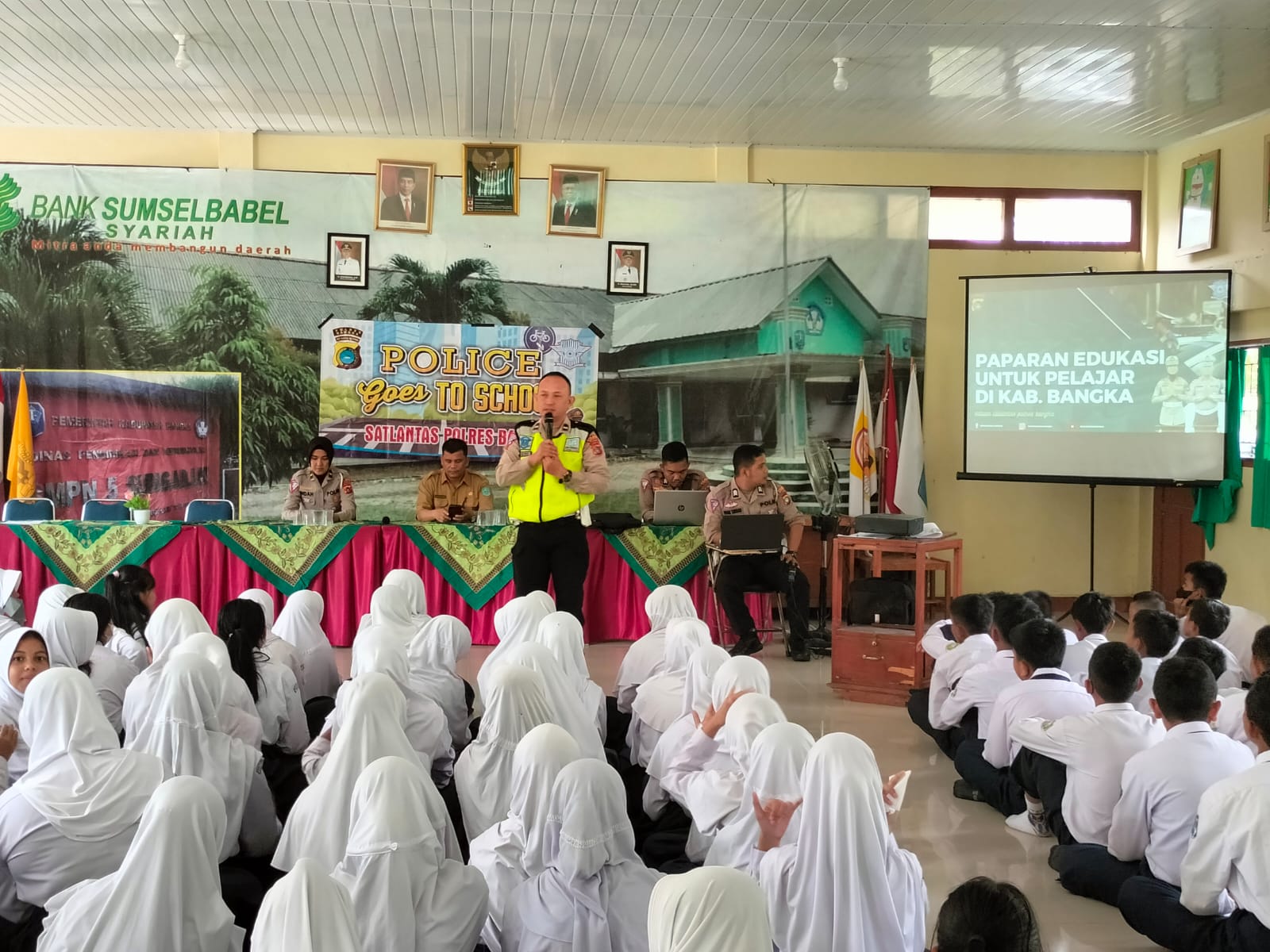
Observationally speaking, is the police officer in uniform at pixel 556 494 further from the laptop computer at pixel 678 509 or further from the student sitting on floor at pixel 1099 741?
the student sitting on floor at pixel 1099 741

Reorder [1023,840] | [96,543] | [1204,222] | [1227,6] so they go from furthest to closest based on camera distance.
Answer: [1204,222] < [96,543] < [1227,6] < [1023,840]

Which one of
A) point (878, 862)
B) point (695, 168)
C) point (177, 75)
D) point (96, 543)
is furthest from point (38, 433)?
point (878, 862)

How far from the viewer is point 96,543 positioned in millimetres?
6656

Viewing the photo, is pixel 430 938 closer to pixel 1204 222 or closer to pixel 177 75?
pixel 177 75

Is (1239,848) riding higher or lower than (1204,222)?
lower

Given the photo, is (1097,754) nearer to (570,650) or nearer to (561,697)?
(561,697)

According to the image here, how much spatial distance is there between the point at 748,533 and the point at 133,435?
458cm

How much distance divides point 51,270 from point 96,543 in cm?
→ 261

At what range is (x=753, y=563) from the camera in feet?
22.6

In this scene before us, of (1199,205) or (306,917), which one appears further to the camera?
(1199,205)

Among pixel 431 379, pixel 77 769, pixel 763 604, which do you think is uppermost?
pixel 431 379

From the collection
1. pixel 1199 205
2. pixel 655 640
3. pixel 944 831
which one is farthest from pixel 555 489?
pixel 1199 205

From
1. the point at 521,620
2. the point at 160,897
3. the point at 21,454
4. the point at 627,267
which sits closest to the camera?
the point at 160,897

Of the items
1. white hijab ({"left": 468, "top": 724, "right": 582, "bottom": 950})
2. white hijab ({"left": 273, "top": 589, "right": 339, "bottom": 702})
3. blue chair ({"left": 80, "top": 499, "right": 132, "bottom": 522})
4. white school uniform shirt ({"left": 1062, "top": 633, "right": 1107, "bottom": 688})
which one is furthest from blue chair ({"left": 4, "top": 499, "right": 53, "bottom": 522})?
white school uniform shirt ({"left": 1062, "top": 633, "right": 1107, "bottom": 688})
